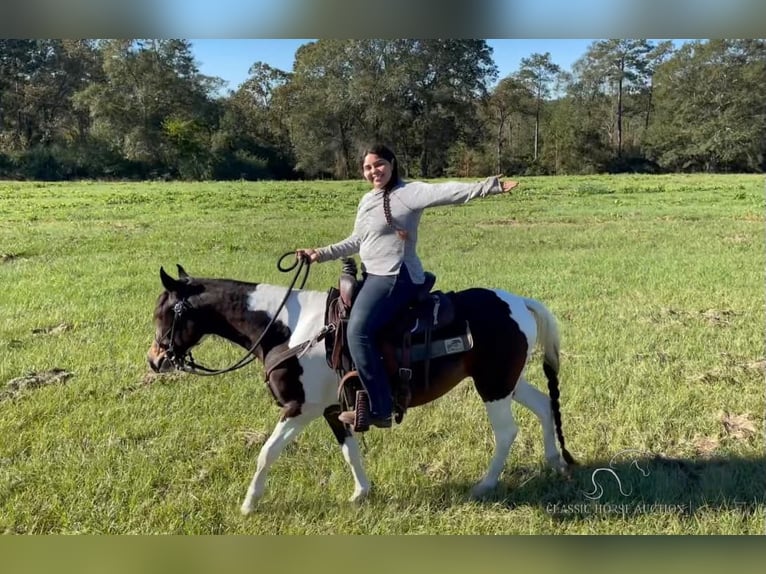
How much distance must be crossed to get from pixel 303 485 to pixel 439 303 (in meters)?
1.28

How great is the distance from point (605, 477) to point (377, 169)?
221 cm

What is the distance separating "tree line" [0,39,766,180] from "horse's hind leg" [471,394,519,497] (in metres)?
1.51

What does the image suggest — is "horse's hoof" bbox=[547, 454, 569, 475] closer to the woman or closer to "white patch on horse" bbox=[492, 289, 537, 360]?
"white patch on horse" bbox=[492, 289, 537, 360]

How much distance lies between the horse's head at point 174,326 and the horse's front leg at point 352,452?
2.73 feet

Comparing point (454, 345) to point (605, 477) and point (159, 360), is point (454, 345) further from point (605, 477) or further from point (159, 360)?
point (159, 360)

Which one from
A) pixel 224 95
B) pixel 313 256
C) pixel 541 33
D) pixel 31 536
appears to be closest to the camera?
pixel 313 256

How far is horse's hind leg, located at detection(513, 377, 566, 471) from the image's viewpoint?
11.4 feet

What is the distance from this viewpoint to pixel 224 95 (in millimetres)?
3898

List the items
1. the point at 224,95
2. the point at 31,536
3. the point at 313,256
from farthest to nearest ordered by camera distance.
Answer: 1. the point at 224,95
2. the point at 31,536
3. the point at 313,256

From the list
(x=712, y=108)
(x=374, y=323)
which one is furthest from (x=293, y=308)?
(x=712, y=108)

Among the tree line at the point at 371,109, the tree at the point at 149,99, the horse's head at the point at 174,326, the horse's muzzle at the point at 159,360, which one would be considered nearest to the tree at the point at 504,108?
the tree line at the point at 371,109

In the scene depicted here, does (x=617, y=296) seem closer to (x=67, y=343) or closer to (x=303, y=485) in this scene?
(x=303, y=485)
